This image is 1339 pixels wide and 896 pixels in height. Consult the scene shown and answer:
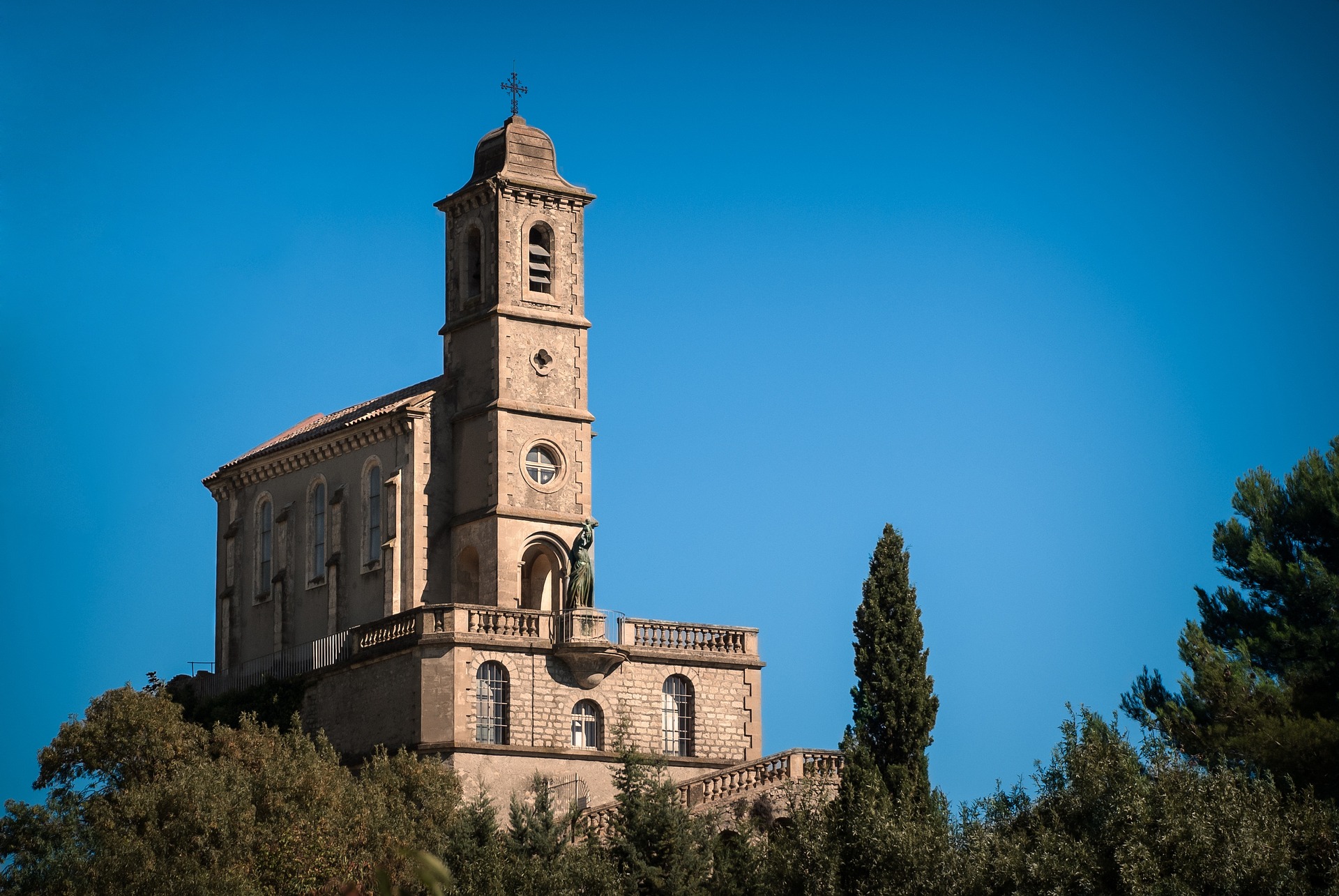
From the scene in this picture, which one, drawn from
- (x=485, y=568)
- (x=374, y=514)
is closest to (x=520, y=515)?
Result: (x=485, y=568)

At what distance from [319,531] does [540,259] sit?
10.1 meters

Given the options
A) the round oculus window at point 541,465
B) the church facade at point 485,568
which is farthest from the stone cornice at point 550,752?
the round oculus window at point 541,465

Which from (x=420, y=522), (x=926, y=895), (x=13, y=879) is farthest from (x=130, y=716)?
(x=926, y=895)

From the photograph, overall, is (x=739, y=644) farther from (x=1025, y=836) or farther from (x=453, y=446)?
(x=1025, y=836)

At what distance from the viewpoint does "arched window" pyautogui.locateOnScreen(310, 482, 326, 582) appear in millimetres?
75750

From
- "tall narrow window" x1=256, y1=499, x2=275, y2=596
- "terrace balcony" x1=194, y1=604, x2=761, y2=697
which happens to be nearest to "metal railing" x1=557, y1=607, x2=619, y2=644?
"terrace balcony" x1=194, y1=604, x2=761, y2=697

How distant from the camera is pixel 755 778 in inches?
2584

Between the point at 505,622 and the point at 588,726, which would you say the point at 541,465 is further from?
the point at 588,726

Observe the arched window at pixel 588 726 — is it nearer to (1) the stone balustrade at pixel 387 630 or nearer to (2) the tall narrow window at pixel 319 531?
(1) the stone balustrade at pixel 387 630

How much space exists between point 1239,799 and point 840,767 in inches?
533

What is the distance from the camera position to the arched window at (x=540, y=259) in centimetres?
7469

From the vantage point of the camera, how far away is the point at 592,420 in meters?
73.9

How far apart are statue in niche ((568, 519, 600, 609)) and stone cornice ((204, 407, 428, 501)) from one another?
6.17m

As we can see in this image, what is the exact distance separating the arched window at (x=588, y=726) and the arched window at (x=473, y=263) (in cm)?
1323
